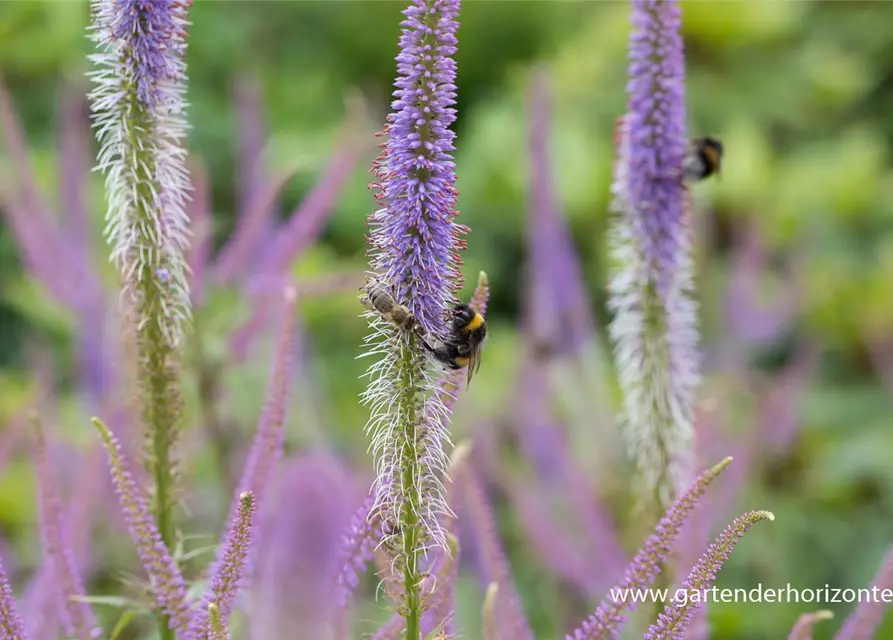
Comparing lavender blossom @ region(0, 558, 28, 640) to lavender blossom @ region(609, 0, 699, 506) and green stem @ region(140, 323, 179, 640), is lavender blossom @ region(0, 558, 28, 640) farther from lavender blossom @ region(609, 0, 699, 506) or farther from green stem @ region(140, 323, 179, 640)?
lavender blossom @ region(609, 0, 699, 506)

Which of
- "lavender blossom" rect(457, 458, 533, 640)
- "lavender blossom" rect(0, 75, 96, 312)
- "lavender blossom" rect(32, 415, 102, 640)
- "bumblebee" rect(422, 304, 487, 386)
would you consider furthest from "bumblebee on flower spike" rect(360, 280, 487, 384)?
"lavender blossom" rect(0, 75, 96, 312)

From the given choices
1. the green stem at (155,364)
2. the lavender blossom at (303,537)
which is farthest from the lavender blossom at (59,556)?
the lavender blossom at (303,537)

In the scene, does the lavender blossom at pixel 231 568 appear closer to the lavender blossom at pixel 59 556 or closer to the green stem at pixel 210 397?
the lavender blossom at pixel 59 556

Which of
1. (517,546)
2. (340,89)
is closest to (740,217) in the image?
(517,546)

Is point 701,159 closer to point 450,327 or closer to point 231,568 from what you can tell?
point 450,327

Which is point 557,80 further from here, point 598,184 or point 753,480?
point 753,480
